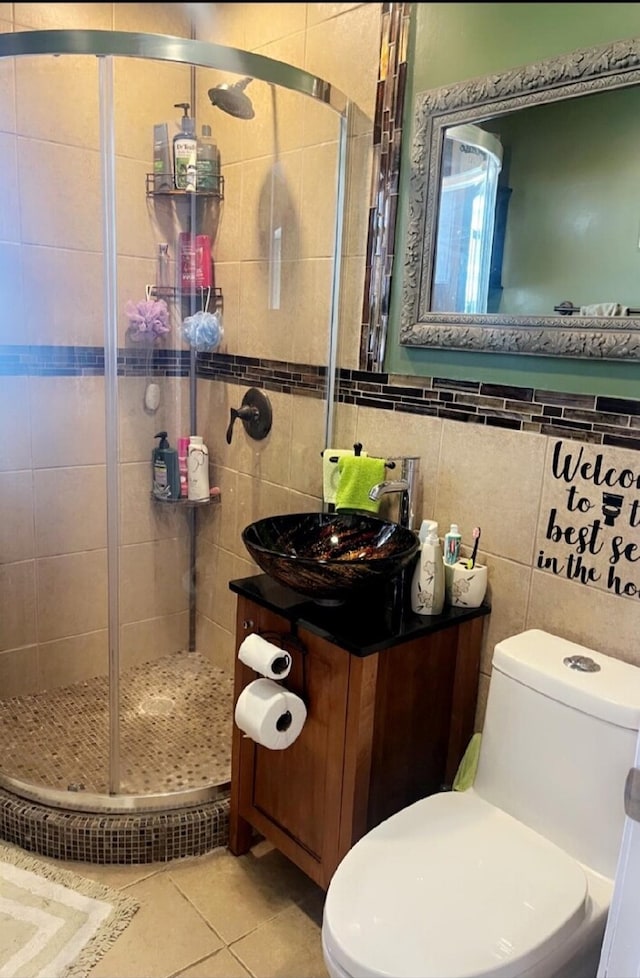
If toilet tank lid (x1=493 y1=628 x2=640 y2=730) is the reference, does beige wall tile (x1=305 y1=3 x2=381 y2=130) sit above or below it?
above

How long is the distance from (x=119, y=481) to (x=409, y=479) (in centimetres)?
96

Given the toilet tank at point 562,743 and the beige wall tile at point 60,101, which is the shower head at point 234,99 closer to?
the beige wall tile at point 60,101

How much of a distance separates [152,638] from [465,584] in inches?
48.9

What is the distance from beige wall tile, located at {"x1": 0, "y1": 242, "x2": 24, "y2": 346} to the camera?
2.17 metres

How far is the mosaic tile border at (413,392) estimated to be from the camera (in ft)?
5.05

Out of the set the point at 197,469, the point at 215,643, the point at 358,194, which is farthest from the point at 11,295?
the point at 215,643

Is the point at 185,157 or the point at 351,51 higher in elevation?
the point at 351,51

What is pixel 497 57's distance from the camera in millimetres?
1640

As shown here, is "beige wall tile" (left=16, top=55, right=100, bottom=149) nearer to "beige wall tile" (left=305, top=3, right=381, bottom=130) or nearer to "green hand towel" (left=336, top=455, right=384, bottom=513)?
"beige wall tile" (left=305, top=3, right=381, bottom=130)

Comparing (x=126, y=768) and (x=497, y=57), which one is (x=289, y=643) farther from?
(x=497, y=57)

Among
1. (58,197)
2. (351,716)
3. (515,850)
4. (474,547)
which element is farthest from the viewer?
(58,197)

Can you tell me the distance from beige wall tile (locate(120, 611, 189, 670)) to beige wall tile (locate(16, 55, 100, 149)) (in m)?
1.44

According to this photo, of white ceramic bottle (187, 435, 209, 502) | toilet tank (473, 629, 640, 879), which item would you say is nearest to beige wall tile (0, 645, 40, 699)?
white ceramic bottle (187, 435, 209, 502)

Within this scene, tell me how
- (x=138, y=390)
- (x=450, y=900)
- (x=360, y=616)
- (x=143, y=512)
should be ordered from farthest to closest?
(x=143, y=512), (x=138, y=390), (x=360, y=616), (x=450, y=900)
